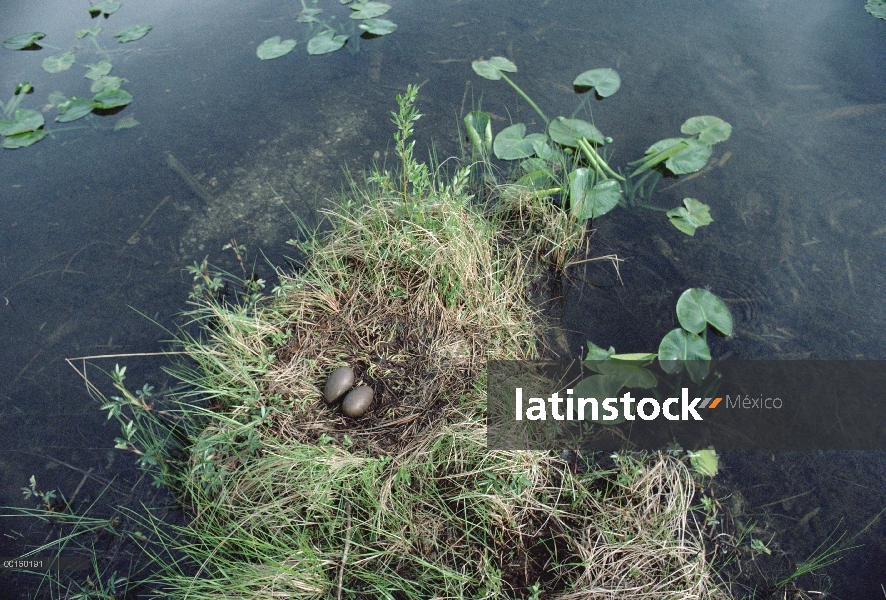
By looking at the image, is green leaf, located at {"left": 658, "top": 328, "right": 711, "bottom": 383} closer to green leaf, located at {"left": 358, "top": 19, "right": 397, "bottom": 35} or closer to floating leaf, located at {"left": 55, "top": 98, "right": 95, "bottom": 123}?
green leaf, located at {"left": 358, "top": 19, "right": 397, "bottom": 35}

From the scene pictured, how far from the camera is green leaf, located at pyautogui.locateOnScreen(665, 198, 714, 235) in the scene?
2.22 meters

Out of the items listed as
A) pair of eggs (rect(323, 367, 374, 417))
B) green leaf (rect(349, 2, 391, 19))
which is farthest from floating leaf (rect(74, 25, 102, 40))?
pair of eggs (rect(323, 367, 374, 417))

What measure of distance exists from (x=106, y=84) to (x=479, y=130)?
78.8 inches

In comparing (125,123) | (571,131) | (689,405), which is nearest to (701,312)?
(689,405)

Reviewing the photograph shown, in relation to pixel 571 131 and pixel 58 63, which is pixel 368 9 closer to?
pixel 571 131

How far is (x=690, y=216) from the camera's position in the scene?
2.25 m

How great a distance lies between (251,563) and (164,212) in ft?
5.24

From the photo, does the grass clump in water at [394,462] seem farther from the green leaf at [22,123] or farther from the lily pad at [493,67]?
the green leaf at [22,123]

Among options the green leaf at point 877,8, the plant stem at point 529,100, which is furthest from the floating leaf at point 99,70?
the green leaf at point 877,8

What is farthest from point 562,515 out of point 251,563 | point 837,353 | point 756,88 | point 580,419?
point 756,88

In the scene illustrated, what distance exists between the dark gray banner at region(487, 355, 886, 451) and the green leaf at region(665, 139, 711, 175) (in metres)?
0.90

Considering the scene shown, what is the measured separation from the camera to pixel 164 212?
2.47m

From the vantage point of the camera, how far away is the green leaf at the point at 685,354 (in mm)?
1864

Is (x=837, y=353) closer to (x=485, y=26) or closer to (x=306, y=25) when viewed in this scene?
(x=485, y=26)
